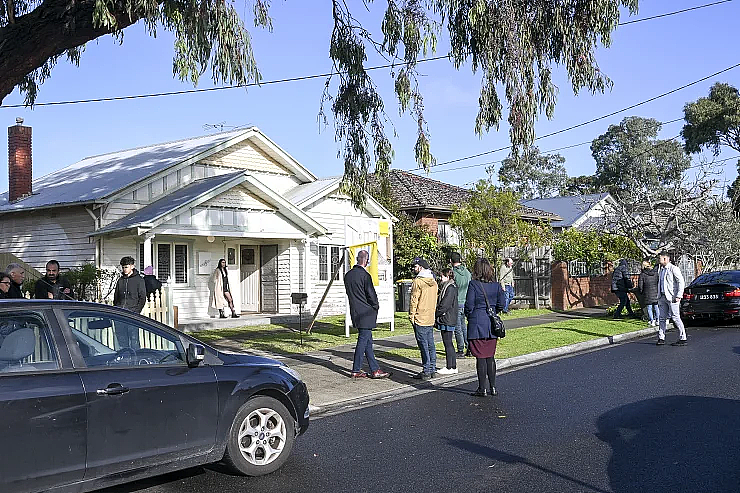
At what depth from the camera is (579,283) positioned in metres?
26.6

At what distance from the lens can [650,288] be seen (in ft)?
60.8

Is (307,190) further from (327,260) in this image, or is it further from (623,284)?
(623,284)

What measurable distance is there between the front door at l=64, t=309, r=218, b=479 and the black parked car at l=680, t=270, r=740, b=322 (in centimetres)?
1667


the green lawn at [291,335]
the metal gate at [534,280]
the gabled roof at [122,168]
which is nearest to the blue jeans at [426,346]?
the green lawn at [291,335]

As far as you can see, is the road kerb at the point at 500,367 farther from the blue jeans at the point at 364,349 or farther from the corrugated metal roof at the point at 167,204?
the corrugated metal roof at the point at 167,204

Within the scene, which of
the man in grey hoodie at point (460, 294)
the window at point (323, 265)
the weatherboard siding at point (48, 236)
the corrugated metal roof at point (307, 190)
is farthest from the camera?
the window at point (323, 265)

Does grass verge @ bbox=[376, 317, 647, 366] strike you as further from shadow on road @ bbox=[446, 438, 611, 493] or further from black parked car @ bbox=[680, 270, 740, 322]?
shadow on road @ bbox=[446, 438, 611, 493]

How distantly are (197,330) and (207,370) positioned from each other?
12.5 meters

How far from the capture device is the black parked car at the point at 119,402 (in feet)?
16.7

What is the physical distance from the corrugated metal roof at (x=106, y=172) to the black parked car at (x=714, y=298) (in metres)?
13.0

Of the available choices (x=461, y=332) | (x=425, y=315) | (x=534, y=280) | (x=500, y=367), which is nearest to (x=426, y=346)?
(x=425, y=315)

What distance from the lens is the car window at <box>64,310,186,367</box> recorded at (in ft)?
18.6

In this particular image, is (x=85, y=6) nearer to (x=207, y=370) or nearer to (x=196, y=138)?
(x=207, y=370)

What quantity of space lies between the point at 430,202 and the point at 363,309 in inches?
785
